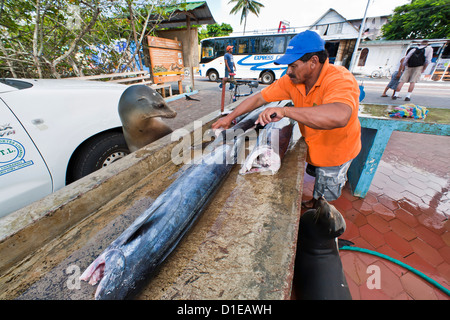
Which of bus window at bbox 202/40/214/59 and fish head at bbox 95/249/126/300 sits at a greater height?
bus window at bbox 202/40/214/59

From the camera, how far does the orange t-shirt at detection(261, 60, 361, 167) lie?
5.18 ft

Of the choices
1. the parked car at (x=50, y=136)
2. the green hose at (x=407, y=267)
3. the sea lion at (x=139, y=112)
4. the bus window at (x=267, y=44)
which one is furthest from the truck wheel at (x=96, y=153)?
the bus window at (x=267, y=44)

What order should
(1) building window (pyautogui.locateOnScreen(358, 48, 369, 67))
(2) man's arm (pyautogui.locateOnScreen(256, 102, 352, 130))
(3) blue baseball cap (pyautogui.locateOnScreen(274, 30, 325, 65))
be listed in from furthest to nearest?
(1) building window (pyautogui.locateOnScreen(358, 48, 369, 67)) < (3) blue baseball cap (pyautogui.locateOnScreen(274, 30, 325, 65)) < (2) man's arm (pyautogui.locateOnScreen(256, 102, 352, 130))

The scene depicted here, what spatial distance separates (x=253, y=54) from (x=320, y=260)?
50.7ft

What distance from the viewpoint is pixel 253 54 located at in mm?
14141

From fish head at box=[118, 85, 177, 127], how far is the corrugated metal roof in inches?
250

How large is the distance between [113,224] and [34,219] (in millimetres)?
452

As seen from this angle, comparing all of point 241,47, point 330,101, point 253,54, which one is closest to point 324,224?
point 330,101

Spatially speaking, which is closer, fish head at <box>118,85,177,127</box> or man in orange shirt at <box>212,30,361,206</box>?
man in orange shirt at <box>212,30,361,206</box>

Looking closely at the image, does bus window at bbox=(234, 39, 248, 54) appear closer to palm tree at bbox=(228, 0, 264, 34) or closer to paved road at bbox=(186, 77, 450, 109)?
paved road at bbox=(186, 77, 450, 109)

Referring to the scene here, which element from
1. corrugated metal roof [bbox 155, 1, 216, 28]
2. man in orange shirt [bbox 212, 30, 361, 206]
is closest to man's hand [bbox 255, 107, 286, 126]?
man in orange shirt [bbox 212, 30, 361, 206]

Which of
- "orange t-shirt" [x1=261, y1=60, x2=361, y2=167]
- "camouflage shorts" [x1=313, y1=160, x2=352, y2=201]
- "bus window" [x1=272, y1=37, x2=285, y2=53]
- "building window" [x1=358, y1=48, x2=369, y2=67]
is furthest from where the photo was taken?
"building window" [x1=358, y1=48, x2=369, y2=67]
